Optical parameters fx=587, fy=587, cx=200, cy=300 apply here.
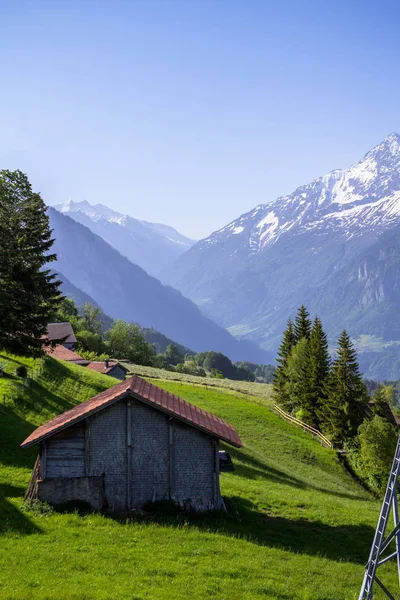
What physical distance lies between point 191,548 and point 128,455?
604 cm

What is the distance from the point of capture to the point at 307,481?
4462 cm

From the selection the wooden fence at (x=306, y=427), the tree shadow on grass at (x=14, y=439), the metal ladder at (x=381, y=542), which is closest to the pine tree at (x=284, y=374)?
the wooden fence at (x=306, y=427)

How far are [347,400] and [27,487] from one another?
43.3 metres

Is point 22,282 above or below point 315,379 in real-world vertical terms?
above

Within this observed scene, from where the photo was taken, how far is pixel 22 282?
1559 inches

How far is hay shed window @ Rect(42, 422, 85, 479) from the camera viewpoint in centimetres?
2550

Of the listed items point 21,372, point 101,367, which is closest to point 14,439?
point 21,372

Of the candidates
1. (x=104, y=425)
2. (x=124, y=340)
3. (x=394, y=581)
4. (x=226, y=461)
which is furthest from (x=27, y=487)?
(x=124, y=340)

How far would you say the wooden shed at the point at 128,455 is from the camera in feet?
83.5

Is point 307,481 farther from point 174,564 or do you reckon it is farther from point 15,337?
point 174,564

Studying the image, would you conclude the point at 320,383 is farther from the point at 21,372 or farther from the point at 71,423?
the point at 71,423

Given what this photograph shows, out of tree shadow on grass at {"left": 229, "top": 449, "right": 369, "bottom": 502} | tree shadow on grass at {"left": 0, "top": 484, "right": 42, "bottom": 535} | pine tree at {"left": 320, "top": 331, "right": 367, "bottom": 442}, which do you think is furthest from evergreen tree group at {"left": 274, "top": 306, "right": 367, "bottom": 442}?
tree shadow on grass at {"left": 0, "top": 484, "right": 42, "bottom": 535}

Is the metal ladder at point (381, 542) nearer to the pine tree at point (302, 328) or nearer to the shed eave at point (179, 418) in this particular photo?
the shed eave at point (179, 418)

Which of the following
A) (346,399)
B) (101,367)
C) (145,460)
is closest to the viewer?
(145,460)
